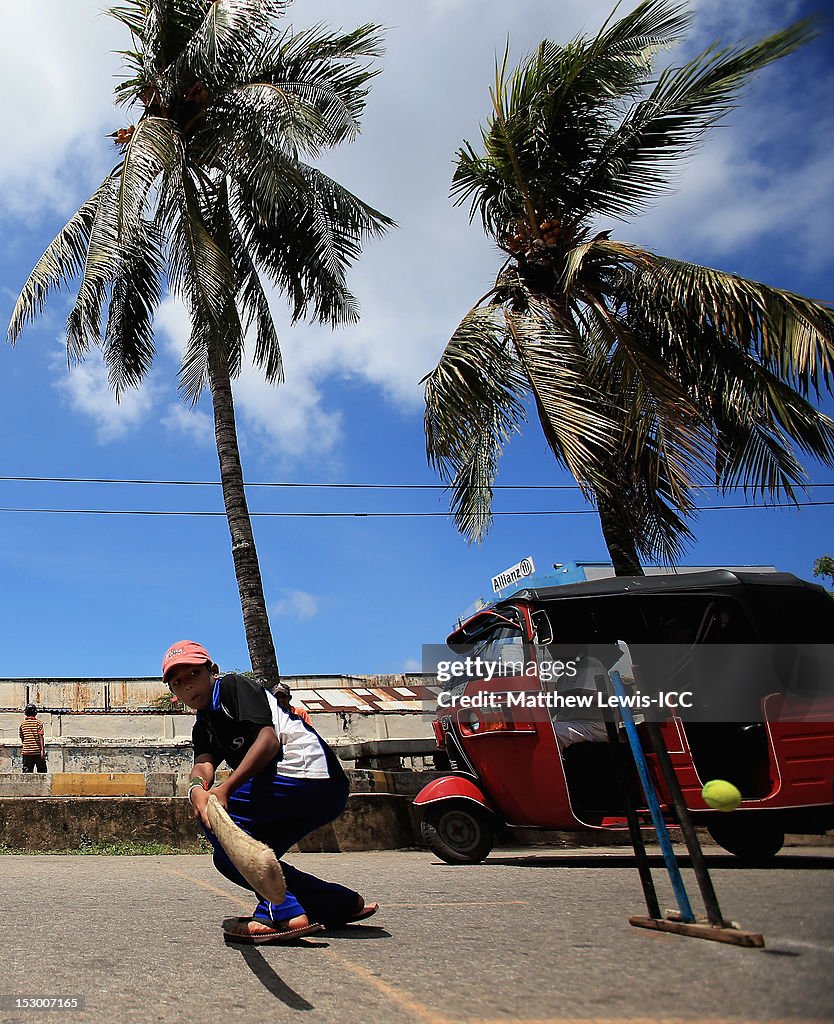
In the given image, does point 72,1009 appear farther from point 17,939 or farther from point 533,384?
point 533,384

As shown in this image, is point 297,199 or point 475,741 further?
point 297,199

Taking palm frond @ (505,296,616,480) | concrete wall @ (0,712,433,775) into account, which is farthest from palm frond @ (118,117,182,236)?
concrete wall @ (0,712,433,775)

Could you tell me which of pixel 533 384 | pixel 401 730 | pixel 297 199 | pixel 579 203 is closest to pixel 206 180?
pixel 297 199

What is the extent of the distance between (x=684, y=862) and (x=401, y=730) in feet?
77.9

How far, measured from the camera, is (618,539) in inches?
407

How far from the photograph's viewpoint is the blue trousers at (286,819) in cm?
354

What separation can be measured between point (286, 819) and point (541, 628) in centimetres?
413

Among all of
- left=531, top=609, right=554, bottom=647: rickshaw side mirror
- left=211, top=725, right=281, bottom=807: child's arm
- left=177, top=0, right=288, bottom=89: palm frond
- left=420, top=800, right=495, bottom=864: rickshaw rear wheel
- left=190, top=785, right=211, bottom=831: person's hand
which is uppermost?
left=177, top=0, right=288, bottom=89: palm frond

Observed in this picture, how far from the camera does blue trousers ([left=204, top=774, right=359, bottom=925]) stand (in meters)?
3.54

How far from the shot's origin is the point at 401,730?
26.8 m

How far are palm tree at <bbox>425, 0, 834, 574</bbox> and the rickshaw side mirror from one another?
9.17 feet

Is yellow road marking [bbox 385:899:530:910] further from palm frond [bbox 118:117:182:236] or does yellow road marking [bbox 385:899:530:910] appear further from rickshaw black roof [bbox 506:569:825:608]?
palm frond [bbox 118:117:182:236]

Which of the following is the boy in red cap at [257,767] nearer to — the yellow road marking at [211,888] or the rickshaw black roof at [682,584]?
the yellow road marking at [211,888]

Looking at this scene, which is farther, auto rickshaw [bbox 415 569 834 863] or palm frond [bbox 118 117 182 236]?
palm frond [bbox 118 117 182 236]
